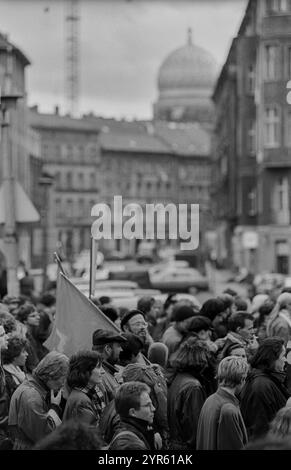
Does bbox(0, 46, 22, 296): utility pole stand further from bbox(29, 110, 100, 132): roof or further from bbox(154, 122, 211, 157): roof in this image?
bbox(154, 122, 211, 157): roof

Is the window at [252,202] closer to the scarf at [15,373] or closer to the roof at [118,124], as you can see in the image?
the scarf at [15,373]

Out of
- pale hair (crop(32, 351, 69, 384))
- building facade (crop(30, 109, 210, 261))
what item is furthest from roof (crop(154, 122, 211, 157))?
pale hair (crop(32, 351, 69, 384))

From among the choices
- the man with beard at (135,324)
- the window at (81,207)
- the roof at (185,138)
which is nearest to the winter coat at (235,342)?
the man with beard at (135,324)

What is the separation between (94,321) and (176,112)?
6256 inches

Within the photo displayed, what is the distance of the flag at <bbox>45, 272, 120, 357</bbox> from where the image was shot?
12.7 metres

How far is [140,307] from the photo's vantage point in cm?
1723

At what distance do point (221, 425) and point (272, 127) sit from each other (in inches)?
2163

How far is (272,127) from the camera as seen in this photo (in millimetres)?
63938

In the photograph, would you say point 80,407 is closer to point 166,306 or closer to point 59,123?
point 166,306

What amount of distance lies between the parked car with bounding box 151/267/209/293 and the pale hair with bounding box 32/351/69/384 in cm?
3347

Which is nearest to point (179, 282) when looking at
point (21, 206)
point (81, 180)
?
point (21, 206)

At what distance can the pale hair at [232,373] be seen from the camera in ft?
32.2
